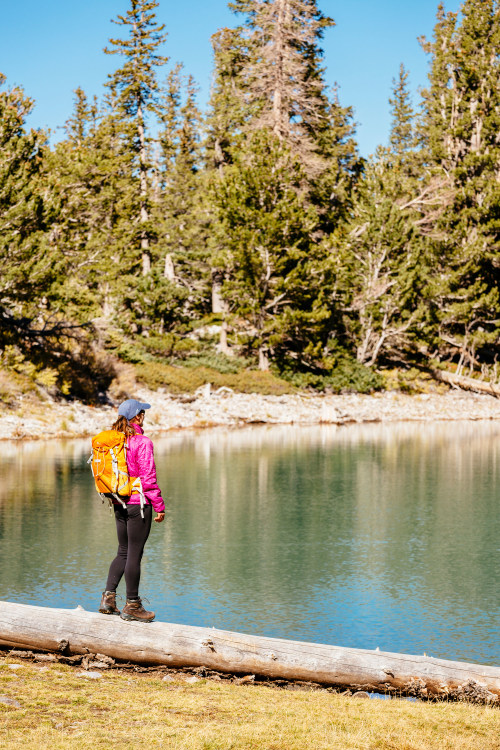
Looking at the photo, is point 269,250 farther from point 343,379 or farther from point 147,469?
point 147,469

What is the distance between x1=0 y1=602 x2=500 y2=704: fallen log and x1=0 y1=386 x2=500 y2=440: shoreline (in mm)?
21301

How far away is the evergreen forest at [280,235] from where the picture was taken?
3794cm

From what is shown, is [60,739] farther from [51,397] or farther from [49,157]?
[49,157]

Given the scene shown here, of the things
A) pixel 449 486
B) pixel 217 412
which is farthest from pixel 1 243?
pixel 449 486

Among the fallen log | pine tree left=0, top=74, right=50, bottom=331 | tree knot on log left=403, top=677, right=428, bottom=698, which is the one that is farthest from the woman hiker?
pine tree left=0, top=74, right=50, bottom=331

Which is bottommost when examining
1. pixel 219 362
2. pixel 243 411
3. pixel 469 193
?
pixel 243 411

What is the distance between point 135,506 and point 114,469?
1.33 feet

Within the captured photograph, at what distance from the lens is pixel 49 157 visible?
34.9 metres

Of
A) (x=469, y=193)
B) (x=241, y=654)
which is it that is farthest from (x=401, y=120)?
(x=241, y=654)

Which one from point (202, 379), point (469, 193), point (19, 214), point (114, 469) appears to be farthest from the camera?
point (469, 193)

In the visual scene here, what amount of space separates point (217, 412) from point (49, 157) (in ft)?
42.3

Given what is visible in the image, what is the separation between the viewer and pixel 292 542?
1529 cm

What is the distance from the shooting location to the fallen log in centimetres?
709

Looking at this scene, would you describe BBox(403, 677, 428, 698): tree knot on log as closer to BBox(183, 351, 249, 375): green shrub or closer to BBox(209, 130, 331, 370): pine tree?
BBox(209, 130, 331, 370): pine tree
